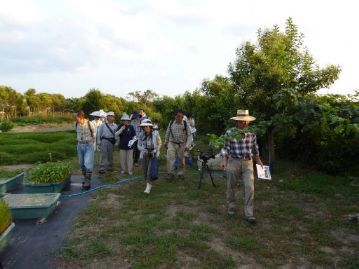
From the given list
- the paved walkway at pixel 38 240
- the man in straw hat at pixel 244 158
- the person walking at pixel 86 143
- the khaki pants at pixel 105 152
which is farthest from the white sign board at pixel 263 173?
the khaki pants at pixel 105 152

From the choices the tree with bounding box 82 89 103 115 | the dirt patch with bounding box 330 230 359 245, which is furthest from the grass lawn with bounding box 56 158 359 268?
the tree with bounding box 82 89 103 115

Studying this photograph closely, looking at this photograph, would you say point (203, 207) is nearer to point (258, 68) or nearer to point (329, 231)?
point (329, 231)

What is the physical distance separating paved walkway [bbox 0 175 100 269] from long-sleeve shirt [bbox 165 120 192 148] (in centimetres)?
313

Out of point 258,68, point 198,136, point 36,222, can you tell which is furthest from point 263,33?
point 198,136

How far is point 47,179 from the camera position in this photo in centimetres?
882

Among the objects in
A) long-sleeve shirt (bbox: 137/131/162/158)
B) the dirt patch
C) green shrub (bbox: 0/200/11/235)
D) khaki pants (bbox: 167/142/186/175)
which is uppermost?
long-sleeve shirt (bbox: 137/131/162/158)

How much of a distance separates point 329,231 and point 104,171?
22.7 feet

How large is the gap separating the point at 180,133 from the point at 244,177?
3529mm

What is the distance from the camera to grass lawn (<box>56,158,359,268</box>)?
5305 mm

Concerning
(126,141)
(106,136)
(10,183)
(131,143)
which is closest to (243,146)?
(131,143)

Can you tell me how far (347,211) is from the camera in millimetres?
7656

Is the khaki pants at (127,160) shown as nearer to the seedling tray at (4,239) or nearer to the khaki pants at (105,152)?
the khaki pants at (105,152)

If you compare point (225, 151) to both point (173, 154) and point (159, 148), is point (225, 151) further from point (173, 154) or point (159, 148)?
point (173, 154)

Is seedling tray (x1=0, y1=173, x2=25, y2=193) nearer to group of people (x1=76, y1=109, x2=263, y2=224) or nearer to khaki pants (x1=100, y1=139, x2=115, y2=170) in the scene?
group of people (x1=76, y1=109, x2=263, y2=224)
